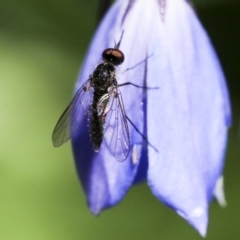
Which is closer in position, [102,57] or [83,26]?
[102,57]

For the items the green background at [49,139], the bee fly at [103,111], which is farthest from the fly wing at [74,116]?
the green background at [49,139]

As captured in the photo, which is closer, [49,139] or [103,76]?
[103,76]

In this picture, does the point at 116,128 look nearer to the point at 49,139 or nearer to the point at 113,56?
the point at 113,56

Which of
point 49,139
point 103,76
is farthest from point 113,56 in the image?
point 49,139

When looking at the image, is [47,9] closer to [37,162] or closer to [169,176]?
[37,162]

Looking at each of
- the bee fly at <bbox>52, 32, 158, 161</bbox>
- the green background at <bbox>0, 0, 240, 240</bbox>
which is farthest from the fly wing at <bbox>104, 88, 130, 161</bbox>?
the green background at <bbox>0, 0, 240, 240</bbox>

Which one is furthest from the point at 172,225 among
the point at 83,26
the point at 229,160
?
the point at 83,26

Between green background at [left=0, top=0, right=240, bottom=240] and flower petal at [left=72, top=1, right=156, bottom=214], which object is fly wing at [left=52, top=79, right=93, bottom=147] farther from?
green background at [left=0, top=0, right=240, bottom=240]

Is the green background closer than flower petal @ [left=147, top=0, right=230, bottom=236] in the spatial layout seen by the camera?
No
